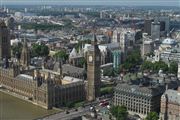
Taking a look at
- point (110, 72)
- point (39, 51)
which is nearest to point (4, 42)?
point (39, 51)

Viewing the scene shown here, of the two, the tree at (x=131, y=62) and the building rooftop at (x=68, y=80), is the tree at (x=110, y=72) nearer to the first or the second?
the tree at (x=131, y=62)

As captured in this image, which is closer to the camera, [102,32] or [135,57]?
[135,57]

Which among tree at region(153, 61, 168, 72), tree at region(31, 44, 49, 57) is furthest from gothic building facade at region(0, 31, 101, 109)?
tree at region(31, 44, 49, 57)

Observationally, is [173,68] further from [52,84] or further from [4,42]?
[4,42]

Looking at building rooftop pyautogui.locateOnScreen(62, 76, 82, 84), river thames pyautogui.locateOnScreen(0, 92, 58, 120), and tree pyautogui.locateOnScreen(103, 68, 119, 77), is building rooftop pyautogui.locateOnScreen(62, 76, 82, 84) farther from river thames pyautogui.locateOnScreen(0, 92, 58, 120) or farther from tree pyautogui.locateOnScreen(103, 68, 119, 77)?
tree pyautogui.locateOnScreen(103, 68, 119, 77)

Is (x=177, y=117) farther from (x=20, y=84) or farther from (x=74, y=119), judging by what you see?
(x=20, y=84)

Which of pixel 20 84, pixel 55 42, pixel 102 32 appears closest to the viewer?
pixel 20 84

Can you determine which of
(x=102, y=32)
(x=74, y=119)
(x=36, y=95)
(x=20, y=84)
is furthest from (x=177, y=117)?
(x=102, y=32)
